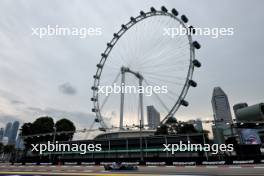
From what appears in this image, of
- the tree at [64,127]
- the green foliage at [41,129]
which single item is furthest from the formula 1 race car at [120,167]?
the tree at [64,127]

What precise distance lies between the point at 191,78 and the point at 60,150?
168 feet

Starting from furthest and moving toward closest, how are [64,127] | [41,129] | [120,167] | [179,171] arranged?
1. [64,127]
2. [41,129]
3. [120,167]
4. [179,171]

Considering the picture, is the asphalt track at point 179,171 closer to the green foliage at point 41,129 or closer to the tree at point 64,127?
the green foliage at point 41,129

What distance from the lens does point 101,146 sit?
232 feet

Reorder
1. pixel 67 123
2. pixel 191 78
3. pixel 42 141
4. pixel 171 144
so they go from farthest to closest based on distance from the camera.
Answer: pixel 67 123 → pixel 42 141 → pixel 171 144 → pixel 191 78

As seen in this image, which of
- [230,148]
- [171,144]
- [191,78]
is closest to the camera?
[191,78]

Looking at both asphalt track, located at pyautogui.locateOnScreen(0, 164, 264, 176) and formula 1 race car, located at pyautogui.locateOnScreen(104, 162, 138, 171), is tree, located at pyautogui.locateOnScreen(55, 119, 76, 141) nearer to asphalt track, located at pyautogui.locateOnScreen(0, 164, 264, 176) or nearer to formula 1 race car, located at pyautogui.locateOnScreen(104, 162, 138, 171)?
asphalt track, located at pyautogui.locateOnScreen(0, 164, 264, 176)

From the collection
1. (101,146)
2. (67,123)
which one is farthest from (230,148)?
(67,123)

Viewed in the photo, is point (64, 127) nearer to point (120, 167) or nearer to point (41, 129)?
point (41, 129)

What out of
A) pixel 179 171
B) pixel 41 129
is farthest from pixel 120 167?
pixel 41 129

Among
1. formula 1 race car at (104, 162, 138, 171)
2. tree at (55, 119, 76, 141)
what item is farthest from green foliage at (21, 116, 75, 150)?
formula 1 race car at (104, 162, 138, 171)

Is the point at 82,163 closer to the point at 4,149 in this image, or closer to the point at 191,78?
the point at 191,78

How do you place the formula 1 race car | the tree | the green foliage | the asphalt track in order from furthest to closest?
the tree → the green foliage → the formula 1 race car → the asphalt track

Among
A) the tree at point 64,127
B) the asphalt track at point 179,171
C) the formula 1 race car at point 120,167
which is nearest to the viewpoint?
the asphalt track at point 179,171
